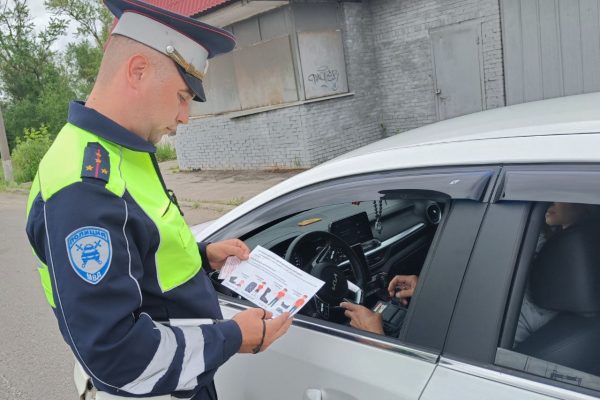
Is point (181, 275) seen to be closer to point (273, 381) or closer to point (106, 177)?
point (106, 177)

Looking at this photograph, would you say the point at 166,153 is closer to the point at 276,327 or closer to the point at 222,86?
the point at 222,86

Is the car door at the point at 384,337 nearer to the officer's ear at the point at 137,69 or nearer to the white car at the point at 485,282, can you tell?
the white car at the point at 485,282

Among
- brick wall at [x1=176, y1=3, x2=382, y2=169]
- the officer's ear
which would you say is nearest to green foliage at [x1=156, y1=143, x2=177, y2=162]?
brick wall at [x1=176, y1=3, x2=382, y2=169]

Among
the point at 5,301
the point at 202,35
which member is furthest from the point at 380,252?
the point at 5,301

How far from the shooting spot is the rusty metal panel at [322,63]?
9258mm

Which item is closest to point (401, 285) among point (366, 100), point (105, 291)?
point (105, 291)

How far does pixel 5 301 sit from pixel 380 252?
428 centimetres

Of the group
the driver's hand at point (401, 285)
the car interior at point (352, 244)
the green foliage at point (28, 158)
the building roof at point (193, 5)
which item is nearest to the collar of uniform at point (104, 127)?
the car interior at point (352, 244)

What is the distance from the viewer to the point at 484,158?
138 cm

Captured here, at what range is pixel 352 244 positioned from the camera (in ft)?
8.45

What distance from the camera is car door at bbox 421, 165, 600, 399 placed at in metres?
1.21

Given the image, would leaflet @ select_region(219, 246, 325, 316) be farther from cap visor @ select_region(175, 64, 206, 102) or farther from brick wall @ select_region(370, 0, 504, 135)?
brick wall @ select_region(370, 0, 504, 135)

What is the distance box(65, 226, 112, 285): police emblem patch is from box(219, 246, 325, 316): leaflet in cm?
65

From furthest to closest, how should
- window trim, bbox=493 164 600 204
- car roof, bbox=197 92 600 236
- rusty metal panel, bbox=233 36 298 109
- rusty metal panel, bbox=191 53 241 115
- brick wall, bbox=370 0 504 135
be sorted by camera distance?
rusty metal panel, bbox=191 53 241 115
rusty metal panel, bbox=233 36 298 109
brick wall, bbox=370 0 504 135
car roof, bbox=197 92 600 236
window trim, bbox=493 164 600 204
